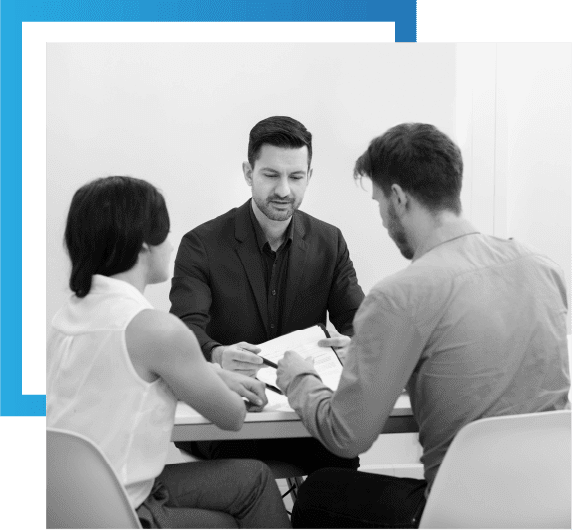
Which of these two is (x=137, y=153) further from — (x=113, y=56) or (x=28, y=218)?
(x=28, y=218)

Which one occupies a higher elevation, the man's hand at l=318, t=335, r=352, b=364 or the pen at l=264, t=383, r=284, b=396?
the man's hand at l=318, t=335, r=352, b=364

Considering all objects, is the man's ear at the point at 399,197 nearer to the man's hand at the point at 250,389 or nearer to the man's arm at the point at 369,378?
the man's arm at the point at 369,378

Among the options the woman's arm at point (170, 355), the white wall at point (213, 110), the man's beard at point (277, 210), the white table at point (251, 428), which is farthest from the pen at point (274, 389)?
the white wall at point (213, 110)

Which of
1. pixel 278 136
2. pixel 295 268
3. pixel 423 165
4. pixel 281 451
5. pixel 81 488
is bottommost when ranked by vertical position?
pixel 281 451

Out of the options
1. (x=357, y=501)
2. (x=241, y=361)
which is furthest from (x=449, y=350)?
(x=241, y=361)

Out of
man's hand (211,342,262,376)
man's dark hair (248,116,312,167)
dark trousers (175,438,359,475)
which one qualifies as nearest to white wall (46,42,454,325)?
man's dark hair (248,116,312,167)

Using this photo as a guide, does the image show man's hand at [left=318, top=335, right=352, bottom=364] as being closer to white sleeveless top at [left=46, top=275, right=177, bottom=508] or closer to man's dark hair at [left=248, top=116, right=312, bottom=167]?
white sleeveless top at [left=46, top=275, right=177, bottom=508]

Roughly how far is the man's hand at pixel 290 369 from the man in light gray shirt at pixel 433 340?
23 mm

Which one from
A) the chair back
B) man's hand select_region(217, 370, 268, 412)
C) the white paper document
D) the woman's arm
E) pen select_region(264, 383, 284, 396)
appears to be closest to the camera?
the chair back

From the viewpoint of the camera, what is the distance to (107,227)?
1679 mm

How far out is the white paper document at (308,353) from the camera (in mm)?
2178

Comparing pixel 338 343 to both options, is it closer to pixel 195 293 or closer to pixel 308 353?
pixel 308 353

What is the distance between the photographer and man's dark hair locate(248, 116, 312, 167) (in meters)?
2.98

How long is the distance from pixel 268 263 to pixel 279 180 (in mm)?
318
